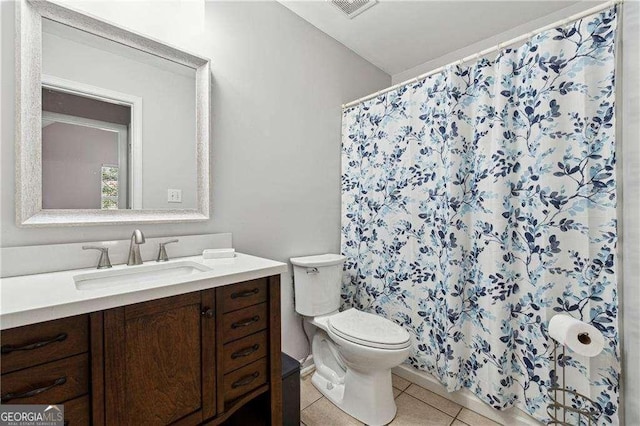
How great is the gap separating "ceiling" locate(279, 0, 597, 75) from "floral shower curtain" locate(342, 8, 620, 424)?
518mm

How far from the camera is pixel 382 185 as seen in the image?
205cm

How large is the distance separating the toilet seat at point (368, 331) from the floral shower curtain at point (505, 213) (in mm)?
332

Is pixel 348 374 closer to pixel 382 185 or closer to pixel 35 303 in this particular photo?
pixel 382 185

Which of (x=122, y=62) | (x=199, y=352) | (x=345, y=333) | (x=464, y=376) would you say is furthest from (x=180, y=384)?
(x=464, y=376)

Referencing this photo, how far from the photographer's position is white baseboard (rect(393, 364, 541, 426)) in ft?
4.93

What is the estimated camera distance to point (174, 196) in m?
1.44

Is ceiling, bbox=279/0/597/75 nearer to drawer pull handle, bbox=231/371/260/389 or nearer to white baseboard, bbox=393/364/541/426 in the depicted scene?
drawer pull handle, bbox=231/371/260/389

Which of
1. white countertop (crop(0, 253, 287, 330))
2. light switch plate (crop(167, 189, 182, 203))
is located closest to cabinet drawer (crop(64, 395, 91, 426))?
white countertop (crop(0, 253, 287, 330))

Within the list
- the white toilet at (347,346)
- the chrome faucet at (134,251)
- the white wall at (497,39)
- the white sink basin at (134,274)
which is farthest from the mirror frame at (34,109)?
the white wall at (497,39)

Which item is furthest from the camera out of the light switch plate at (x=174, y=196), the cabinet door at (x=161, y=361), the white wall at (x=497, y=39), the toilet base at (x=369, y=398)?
the white wall at (x=497, y=39)

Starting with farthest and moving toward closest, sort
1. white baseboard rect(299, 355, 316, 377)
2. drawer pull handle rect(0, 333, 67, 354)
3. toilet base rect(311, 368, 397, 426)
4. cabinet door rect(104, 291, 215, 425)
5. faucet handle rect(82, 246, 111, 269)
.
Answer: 1. white baseboard rect(299, 355, 316, 377)
2. toilet base rect(311, 368, 397, 426)
3. faucet handle rect(82, 246, 111, 269)
4. cabinet door rect(104, 291, 215, 425)
5. drawer pull handle rect(0, 333, 67, 354)

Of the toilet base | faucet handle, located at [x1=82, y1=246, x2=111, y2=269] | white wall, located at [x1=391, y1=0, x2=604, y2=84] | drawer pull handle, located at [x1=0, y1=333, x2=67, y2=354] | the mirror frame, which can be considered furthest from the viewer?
white wall, located at [x1=391, y1=0, x2=604, y2=84]

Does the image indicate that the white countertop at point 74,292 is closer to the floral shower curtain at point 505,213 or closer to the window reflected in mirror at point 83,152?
the window reflected in mirror at point 83,152

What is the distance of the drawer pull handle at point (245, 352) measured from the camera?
1099 mm
